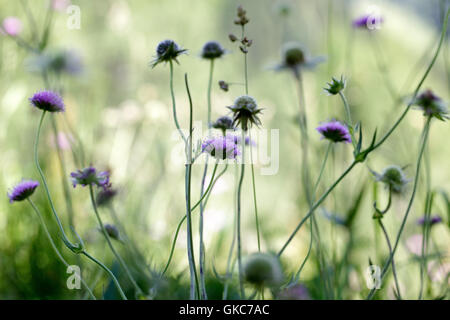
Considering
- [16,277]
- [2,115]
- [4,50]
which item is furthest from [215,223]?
[4,50]

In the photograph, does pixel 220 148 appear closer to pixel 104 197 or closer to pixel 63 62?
pixel 104 197

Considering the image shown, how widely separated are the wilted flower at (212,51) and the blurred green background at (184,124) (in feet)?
0.11

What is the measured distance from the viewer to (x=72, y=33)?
166 centimetres

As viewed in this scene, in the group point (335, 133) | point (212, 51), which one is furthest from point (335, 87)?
point (212, 51)

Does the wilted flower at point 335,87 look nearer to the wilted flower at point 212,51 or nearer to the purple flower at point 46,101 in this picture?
the wilted flower at point 212,51

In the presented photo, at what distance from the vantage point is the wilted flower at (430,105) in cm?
50

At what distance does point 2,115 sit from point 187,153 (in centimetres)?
74

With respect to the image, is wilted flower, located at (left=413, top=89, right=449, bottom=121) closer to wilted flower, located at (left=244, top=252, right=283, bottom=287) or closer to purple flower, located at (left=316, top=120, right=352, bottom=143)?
purple flower, located at (left=316, top=120, right=352, bottom=143)

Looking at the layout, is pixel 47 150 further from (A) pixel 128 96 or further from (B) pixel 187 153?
(B) pixel 187 153

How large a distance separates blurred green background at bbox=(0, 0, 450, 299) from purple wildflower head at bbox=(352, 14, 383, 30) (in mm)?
31

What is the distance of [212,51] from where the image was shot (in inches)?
20.7

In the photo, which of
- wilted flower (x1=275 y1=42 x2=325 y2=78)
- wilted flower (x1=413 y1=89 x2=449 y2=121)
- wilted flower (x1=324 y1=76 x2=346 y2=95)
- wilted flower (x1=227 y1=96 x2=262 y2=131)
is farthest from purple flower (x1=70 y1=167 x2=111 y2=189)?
wilted flower (x1=275 y1=42 x2=325 y2=78)

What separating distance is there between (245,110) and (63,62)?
73 cm

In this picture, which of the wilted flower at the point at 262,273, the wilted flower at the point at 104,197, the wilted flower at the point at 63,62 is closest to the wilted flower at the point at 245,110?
Result: the wilted flower at the point at 262,273
